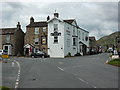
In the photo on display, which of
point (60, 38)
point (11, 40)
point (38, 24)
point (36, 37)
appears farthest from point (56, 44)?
point (11, 40)

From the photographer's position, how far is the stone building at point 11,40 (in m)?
56.2

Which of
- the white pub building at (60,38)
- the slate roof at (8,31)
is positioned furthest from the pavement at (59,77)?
the slate roof at (8,31)

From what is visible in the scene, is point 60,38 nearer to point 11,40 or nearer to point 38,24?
point 38,24

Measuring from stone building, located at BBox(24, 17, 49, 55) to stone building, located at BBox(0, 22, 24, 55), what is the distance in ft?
10.1

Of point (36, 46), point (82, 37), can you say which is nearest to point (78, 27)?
point (82, 37)

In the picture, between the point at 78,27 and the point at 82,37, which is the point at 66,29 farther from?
the point at 82,37

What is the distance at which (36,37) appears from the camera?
55250 mm

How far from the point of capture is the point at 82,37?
64.4m

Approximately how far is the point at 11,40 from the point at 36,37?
706 cm

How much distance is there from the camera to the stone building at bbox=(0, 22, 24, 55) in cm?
5622

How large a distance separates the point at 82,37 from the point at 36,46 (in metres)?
16.5

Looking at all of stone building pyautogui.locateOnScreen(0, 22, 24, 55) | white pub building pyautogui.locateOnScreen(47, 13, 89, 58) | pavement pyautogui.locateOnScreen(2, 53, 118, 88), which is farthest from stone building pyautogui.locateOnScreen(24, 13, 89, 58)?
pavement pyautogui.locateOnScreen(2, 53, 118, 88)

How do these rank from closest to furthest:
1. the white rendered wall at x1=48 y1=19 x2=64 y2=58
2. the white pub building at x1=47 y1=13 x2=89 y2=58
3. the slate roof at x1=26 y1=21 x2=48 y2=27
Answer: the white rendered wall at x1=48 y1=19 x2=64 y2=58
the white pub building at x1=47 y1=13 x2=89 y2=58
the slate roof at x1=26 y1=21 x2=48 y2=27

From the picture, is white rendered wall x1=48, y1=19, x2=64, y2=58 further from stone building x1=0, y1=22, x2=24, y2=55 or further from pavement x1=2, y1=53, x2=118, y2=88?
pavement x1=2, y1=53, x2=118, y2=88
